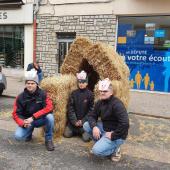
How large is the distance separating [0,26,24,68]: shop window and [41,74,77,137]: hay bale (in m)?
9.42

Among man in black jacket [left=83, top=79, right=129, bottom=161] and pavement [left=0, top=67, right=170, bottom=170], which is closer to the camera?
man in black jacket [left=83, top=79, right=129, bottom=161]

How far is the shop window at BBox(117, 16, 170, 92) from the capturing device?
37.1 feet

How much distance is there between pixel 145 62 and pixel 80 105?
22.1ft

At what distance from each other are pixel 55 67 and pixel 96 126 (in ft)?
29.6

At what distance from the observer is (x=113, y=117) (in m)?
4.44


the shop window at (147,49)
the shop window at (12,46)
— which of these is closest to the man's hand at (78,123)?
the shop window at (147,49)

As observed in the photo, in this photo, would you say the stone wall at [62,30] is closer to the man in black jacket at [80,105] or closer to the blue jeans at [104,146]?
the man in black jacket at [80,105]

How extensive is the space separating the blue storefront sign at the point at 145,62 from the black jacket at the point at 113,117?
736 centimetres

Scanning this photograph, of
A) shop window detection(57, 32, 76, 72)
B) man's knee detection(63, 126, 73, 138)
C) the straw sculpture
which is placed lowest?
man's knee detection(63, 126, 73, 138)

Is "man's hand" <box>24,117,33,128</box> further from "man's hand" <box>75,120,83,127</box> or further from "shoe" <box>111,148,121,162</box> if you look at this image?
"shoe" <box>111,148,121,162</box>

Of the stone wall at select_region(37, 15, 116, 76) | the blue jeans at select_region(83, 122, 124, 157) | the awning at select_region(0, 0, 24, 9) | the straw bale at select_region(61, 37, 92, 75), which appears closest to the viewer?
Result: the blue jeans at select_region(83, 122, 124, 157)

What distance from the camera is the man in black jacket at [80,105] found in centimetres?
550

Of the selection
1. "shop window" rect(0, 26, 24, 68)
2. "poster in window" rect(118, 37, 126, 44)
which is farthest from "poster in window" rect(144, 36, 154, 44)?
"shop window" rect(0, 26, 24, 68)

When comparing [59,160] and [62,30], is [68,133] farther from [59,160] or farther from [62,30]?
[62,30]
